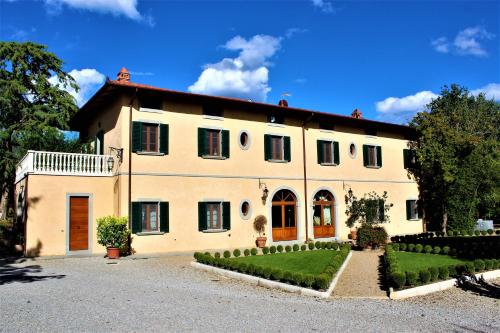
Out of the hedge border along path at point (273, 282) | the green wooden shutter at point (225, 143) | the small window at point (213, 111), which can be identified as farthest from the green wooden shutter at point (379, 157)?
the hedge border along path at point (273, 282)

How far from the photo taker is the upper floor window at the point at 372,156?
923 inches

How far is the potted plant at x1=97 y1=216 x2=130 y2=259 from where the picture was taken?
15.0 m

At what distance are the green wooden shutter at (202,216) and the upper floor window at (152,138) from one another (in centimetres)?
268

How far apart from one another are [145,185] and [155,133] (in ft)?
7.01

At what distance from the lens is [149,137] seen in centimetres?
1698

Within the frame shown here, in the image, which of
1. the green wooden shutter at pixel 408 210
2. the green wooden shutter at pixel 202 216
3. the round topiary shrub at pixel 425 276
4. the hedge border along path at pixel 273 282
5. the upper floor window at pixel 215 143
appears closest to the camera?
the hedge border along path at pixel 273 282

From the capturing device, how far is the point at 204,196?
17969 mm

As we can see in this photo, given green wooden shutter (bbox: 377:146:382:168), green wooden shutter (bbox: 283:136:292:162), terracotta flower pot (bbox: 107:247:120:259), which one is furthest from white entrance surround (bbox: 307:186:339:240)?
terracotta flower pot (bbox: 107:247:120:259)

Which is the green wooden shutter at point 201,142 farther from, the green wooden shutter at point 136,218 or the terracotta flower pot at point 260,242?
the terracotta flower pot at point 260,242

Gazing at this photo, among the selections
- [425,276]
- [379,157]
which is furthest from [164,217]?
[379,157]

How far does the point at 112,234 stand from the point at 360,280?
8.65m

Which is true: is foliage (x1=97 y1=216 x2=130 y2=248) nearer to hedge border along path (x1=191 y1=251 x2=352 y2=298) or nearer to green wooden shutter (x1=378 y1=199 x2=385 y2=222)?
hedge border along path (x1=191 y1=251 x2=352 y2=298)

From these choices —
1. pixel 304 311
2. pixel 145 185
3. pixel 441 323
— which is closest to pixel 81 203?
pixel 145 185

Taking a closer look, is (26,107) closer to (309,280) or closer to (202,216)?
(202,216)
